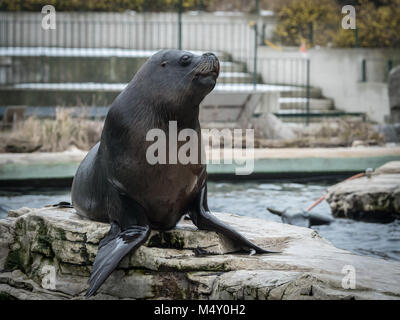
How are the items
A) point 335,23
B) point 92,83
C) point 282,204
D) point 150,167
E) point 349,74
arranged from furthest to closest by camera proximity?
point 335,23 < point 349,74 < point 92,83 < point 282,204 < point 150,167

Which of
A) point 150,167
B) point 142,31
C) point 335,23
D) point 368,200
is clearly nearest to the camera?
point 150,167

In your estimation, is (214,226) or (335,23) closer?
(214,226)

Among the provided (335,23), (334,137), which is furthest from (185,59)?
(335,23)

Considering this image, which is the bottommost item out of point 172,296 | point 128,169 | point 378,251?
point 378,251

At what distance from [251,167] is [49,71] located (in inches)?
362

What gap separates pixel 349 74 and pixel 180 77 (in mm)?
14218

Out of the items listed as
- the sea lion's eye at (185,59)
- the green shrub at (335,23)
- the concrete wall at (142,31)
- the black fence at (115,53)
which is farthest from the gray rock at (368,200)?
the concrete wall at (142,31)

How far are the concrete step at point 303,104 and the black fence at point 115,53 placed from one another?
0.08 ft

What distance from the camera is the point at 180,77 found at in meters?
3.94

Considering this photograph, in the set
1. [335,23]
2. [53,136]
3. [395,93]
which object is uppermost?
[335,23]

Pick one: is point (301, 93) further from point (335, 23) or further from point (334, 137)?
point (334, 137)

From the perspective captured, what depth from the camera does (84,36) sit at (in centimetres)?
2005
